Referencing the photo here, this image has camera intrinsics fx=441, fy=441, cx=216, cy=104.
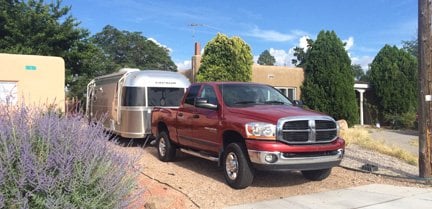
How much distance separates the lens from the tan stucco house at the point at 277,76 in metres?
21.8

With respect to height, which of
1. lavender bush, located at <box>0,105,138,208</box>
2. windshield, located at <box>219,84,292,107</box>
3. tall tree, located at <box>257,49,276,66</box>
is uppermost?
tall tree, located at <box>257,49,276,66</box>

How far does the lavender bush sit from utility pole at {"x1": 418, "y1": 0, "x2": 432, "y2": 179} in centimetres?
680

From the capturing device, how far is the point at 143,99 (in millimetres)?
12828

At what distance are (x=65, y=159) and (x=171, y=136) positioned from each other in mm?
6402

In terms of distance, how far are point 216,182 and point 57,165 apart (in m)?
4.60

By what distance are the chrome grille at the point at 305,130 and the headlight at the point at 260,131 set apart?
4.6 inches

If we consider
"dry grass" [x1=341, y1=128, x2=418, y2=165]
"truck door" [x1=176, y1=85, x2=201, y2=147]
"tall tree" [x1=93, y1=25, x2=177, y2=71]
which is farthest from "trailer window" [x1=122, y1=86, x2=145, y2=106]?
"tall tree" [x1=93, y1=25, x2=177, y2=71]

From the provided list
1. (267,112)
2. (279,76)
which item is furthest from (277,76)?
(267,112)

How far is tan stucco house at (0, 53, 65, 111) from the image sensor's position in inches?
594

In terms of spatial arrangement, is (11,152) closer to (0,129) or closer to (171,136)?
(0,129)

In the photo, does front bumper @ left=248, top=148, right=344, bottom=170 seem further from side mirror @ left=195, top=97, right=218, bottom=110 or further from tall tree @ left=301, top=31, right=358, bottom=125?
tall tree @ left=301, top=31, right=358, bottom=125

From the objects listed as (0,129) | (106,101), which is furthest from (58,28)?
(0,129)

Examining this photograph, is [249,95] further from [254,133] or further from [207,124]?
[254,133]

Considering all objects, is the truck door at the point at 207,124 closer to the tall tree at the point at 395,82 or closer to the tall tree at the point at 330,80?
the tall tree at the point at 330,80
